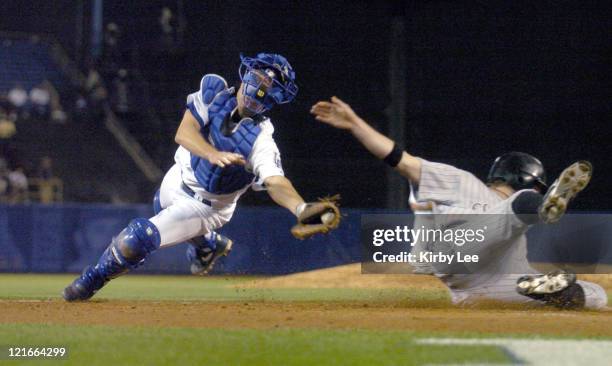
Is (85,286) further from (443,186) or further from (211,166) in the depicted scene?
(443,186)

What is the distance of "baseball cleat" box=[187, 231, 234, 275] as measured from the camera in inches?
317

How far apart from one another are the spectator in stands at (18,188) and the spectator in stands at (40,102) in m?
2.47

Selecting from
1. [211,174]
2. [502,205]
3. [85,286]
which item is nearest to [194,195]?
[211,174]

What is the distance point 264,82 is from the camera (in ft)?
22.5

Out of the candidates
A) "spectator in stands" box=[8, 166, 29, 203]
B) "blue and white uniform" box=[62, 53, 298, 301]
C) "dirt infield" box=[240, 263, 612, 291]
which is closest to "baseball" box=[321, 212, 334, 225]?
"blue and white uniform" box=[62, 53, 298, 301]

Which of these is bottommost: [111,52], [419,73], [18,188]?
[18,188]

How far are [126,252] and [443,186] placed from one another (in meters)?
2.37

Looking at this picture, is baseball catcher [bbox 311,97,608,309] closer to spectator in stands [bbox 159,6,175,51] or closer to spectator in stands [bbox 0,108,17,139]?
spectator in stands [bbox 0,108,17,139]

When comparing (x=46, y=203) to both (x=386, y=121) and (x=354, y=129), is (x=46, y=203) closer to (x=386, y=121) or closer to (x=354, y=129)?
(x=386, y=121)

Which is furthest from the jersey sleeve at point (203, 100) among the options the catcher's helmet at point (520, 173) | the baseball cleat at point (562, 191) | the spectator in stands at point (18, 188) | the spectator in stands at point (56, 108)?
the spectator in stands at point (56, 108)

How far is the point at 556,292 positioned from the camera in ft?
22.1

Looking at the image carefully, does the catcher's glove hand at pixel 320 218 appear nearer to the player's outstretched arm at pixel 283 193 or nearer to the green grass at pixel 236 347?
the player's outstretched arm at pixel 283 193

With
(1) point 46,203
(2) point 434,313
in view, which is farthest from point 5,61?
(2) point 434,313

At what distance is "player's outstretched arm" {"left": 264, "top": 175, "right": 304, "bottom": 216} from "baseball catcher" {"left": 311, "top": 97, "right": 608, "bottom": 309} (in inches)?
24.7
